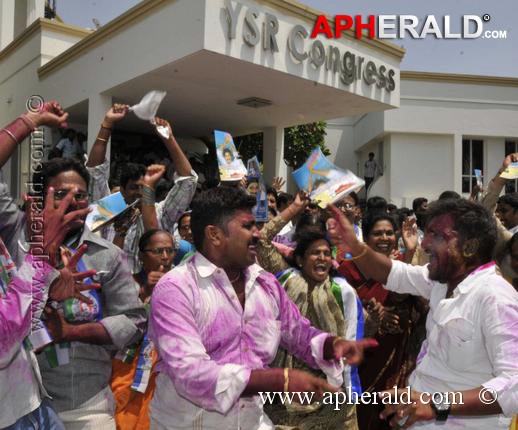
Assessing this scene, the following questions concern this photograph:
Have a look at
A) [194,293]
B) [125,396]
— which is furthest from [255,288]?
[125,396]

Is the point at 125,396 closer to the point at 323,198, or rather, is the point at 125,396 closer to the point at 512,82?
the point at 323,198

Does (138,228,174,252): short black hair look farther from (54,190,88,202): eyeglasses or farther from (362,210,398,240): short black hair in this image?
(362,210,398,240): short black hair

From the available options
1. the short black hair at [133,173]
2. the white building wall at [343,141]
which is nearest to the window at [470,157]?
the white building wall at [343,141]

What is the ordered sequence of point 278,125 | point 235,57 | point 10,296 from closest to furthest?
point 10,296
point 235,57
point 278,125

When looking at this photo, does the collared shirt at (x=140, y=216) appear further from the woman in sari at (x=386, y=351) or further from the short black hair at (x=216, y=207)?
the short black hair at (x=216, y=207)

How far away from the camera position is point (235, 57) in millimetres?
8289

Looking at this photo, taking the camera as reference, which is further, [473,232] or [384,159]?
[384,159]

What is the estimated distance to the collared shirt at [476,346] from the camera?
2.07 metres

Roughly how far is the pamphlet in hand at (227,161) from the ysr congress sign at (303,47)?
11.9 feet

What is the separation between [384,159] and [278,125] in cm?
657

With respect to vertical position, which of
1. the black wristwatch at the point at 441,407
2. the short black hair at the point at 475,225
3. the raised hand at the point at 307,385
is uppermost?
the short black hair at the point at 475,225

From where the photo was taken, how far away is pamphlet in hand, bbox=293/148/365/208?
3328 mm

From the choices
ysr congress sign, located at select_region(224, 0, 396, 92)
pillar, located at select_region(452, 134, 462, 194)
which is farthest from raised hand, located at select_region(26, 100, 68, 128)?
pillar, located at select_region(452, 134, 462, 194)

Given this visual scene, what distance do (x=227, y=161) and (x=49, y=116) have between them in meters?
2.80
